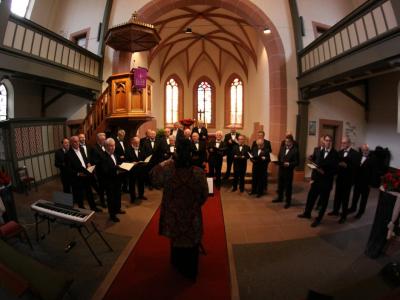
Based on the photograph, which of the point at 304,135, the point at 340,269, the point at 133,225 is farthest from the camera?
the point at 304,135

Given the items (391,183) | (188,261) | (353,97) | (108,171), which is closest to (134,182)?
(108,171)

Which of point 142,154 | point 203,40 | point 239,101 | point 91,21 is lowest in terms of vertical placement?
point 142,154

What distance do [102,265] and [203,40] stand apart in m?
13.1

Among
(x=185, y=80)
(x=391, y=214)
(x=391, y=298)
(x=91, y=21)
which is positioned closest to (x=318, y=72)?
(x=391, y=214)

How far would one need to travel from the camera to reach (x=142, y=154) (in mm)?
6590

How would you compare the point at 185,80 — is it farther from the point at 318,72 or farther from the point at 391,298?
the point at 391,298

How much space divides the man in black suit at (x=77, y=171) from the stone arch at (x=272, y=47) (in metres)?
5.68

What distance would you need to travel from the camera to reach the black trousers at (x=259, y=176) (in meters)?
6.82

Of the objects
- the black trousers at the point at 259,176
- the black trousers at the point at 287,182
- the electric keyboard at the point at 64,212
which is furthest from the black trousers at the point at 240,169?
the electric keyboard at the point at 64,212

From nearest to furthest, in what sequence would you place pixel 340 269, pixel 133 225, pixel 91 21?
pixel 340 269
pixel 133 225
pixel 91 21

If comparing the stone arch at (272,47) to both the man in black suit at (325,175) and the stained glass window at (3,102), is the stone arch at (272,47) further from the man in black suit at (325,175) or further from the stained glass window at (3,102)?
the stained glass window at (3,102)

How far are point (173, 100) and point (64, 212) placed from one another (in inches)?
495

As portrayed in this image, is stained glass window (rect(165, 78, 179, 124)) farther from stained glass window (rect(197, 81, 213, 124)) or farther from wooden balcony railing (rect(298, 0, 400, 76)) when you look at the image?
wooden balcony railing (rect(298, 0, 400, 76))

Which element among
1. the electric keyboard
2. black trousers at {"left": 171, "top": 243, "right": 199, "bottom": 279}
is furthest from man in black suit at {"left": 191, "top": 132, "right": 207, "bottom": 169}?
the electric keyboard
